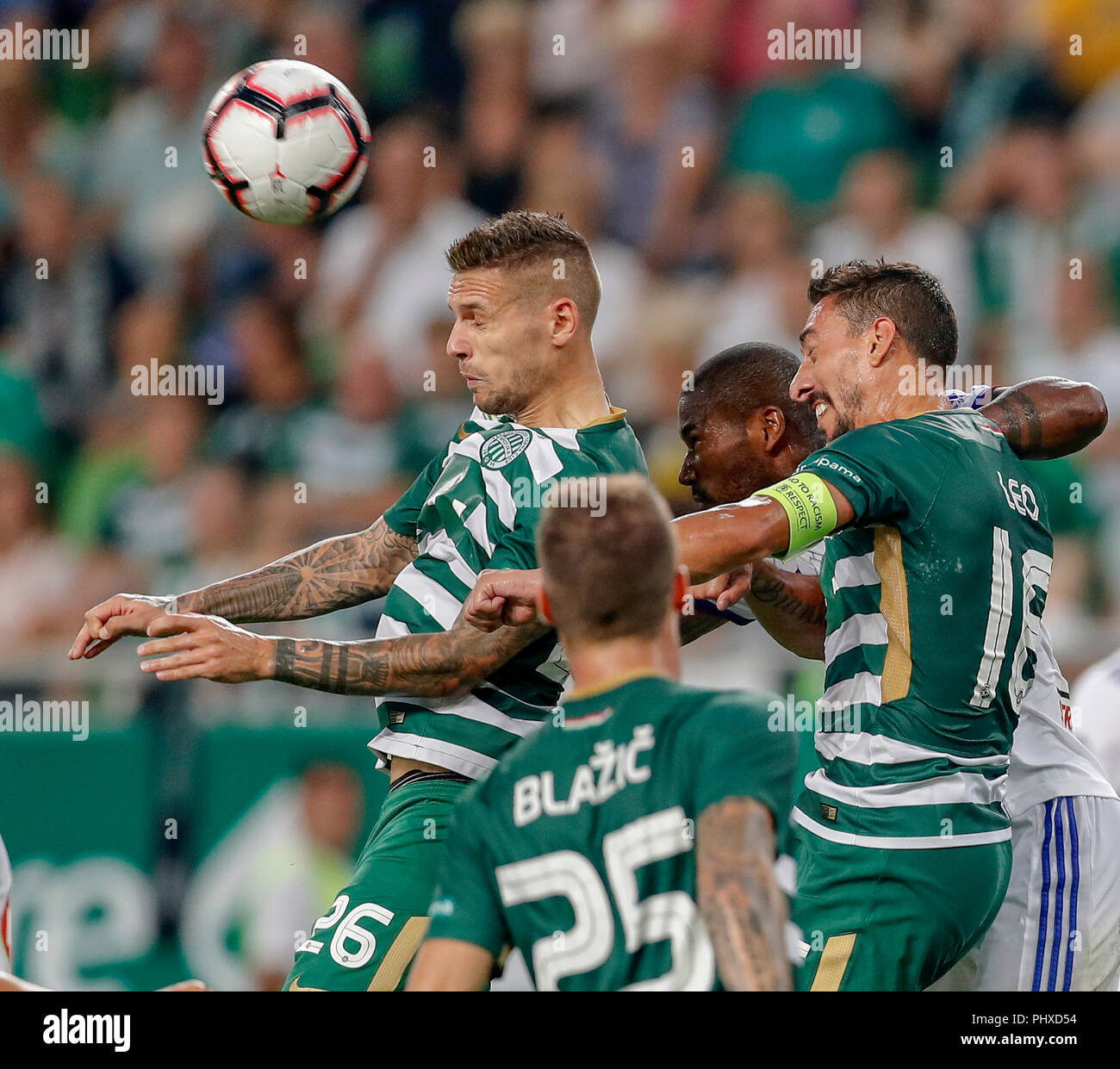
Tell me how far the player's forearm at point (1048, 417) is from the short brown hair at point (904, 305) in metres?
Answer: 0.30

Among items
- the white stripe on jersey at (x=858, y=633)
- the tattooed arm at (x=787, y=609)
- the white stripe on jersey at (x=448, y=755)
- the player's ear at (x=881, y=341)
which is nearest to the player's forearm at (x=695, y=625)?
the tattooed arm at (x=787, y=609)

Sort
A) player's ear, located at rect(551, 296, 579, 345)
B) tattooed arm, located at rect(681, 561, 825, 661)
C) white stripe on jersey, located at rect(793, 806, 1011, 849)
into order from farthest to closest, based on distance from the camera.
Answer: tattooed arm, located at rect(681, 561, 825, 661)
player's ear, located at rect(551, 296, 579, 345)
white stripe on jersey, located at rect(793, 806, 1011, 849)

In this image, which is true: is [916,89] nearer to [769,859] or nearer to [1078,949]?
[1078,949]

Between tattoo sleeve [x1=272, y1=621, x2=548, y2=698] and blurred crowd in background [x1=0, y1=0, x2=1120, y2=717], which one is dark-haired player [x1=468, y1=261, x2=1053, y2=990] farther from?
blurred crowd in background [x1=0, y1=0, x2=1120, y2=717]

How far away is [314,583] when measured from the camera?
4.86m

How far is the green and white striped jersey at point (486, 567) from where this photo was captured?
167 inches

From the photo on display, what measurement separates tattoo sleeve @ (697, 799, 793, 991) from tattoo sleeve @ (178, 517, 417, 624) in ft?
7.83

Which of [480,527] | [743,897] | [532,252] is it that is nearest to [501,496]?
[480,527]

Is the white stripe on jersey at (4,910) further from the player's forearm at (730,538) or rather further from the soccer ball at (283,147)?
the soccer ball at (283,147)

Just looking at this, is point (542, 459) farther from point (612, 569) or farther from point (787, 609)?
point (612, 569)

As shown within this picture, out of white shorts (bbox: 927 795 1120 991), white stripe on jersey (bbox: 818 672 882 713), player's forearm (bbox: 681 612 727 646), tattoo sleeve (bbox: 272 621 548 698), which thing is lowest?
white shorts (bbox: 927 795 1120 991)

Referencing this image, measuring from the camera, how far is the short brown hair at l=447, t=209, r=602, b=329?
15.0 ft

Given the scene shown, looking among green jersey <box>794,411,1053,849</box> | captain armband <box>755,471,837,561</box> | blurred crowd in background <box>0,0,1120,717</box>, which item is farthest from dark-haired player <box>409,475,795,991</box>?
blurred crowd in background <box>0,0,1120,717</box>
